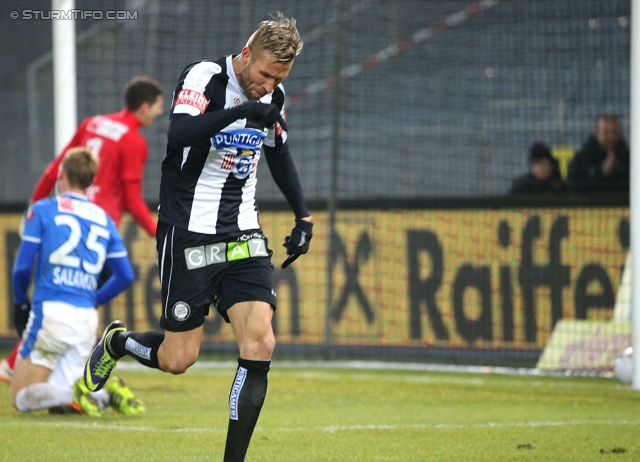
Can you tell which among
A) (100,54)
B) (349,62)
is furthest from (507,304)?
(349,62)

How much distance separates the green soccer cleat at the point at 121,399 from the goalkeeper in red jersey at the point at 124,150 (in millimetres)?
1648

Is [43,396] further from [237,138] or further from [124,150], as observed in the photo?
[237,138]

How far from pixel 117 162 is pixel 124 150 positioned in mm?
127

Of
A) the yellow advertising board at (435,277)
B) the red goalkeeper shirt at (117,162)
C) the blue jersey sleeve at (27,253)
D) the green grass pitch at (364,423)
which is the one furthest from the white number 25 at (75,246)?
the yellow advertising board at (435,277)

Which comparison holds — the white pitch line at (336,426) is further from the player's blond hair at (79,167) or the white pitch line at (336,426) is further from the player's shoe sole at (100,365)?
the player's blond hair at (79,167)

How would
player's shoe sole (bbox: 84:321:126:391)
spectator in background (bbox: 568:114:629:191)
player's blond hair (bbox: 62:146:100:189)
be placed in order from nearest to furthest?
player's shoe sole (bbox: 84:321:126:391) < player's blond hair (bbox: 62:146:100:189) < spectator in background (bbox: 568:114:629:191)

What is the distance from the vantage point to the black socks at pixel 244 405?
3.99m

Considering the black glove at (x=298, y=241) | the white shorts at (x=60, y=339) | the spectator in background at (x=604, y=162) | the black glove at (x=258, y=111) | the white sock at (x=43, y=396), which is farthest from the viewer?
the spectator in background at (x=604, y=162)

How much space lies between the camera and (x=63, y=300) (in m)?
6.06

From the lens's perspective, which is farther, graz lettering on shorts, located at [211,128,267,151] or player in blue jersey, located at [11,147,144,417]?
player in blue jersey, located at [11,147,144,417]

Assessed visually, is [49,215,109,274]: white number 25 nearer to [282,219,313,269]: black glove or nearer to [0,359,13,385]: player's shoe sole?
[0,359,13,385]: player's shoe sole

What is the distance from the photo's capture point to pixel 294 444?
16.6 ft

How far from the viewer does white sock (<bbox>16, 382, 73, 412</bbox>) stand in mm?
5902

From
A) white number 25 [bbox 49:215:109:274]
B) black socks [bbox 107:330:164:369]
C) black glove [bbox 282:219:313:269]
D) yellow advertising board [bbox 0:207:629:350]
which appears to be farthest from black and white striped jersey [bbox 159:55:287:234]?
yellow advertising board [bbox 0:207:629:350]
